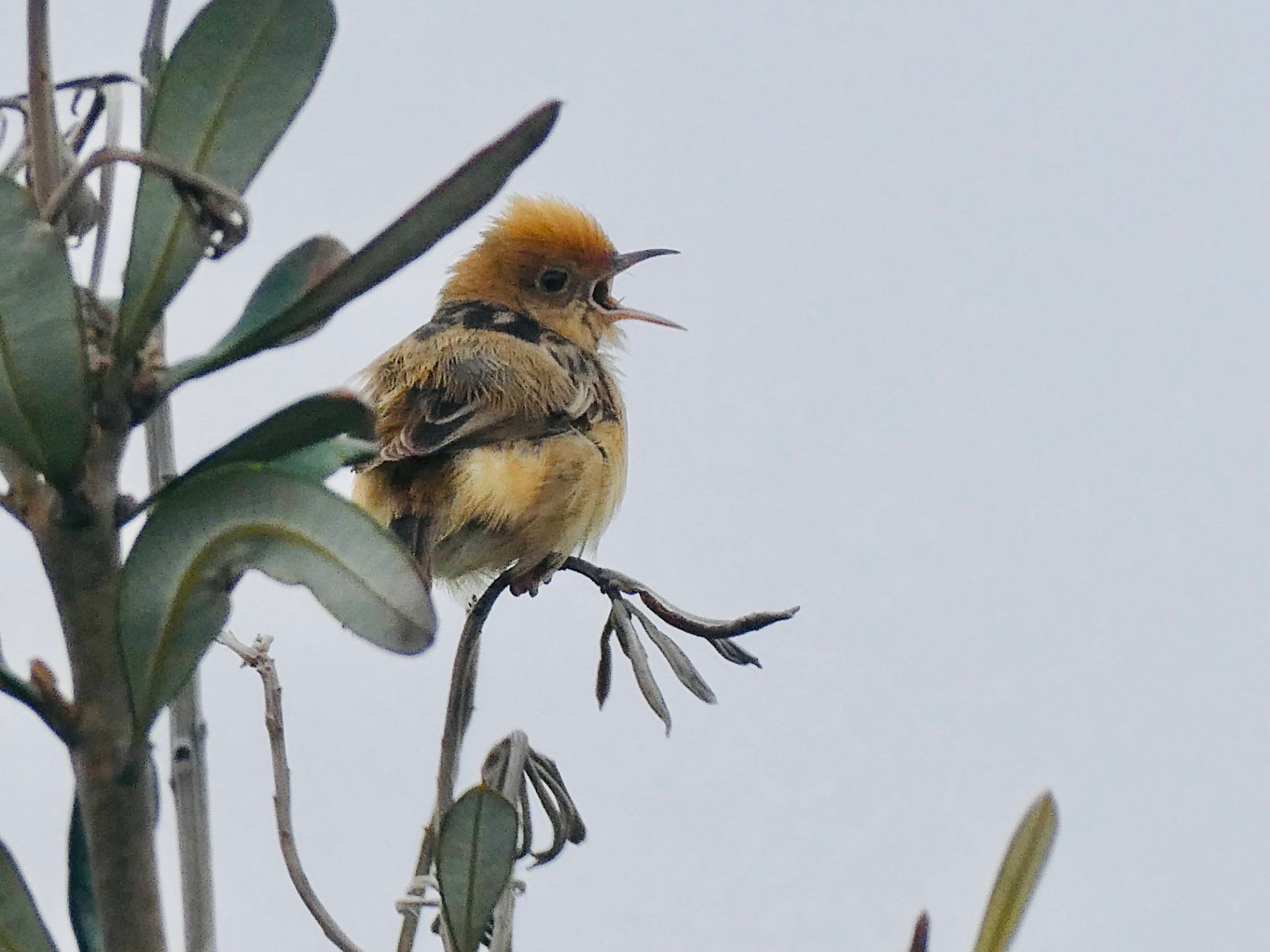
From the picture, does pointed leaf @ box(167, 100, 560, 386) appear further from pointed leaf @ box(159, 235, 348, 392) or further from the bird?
the bird

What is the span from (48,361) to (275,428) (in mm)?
143

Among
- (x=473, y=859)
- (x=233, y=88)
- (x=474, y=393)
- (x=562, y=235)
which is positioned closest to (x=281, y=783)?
(x=473, y=859)

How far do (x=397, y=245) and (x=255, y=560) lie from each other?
23 centimetres

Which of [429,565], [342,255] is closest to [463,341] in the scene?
[429,565]

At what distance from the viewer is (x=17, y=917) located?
3.58ft

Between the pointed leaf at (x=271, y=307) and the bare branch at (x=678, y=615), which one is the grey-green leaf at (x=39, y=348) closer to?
the pointed leaf at (x=271, y=307)

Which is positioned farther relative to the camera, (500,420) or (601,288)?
(601,288)

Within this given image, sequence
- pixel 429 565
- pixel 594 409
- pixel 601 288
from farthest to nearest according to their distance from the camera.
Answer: pixel 601 288 < pixel 594 409 < pixel 429 565

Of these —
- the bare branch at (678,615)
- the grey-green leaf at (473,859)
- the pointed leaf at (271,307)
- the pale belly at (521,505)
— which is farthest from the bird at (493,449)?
the pointed leaf at (271,307)

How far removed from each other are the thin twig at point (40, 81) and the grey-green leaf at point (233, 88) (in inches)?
3.1

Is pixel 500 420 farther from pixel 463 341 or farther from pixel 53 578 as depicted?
pixel 53 578

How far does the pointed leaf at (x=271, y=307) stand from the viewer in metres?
1.05

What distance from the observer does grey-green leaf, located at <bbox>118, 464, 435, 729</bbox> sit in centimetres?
101

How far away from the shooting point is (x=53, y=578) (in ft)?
3.24
